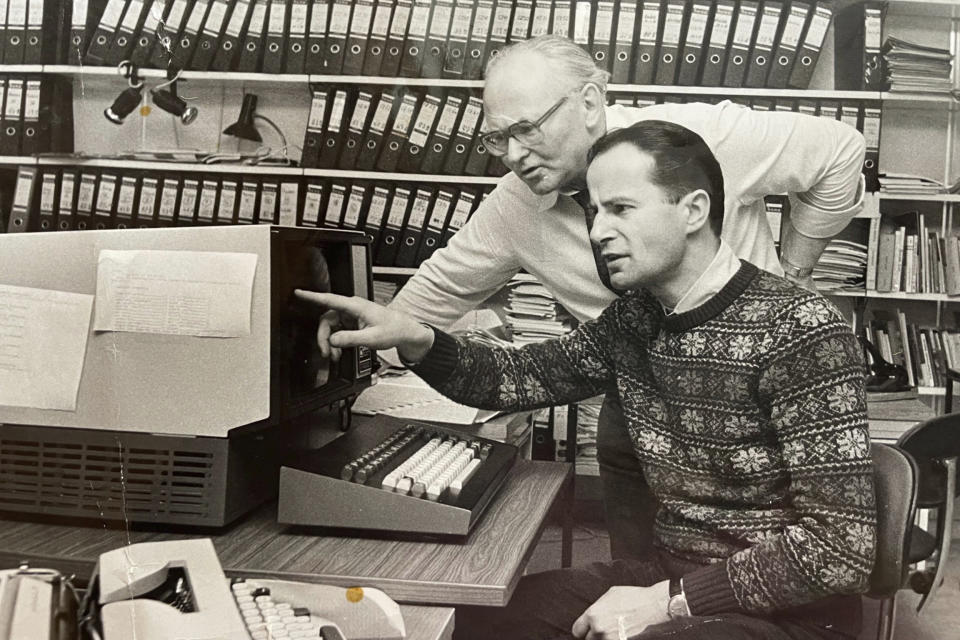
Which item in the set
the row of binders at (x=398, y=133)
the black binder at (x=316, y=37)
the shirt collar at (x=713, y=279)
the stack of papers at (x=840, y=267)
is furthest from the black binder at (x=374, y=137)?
the stack of papers at (x=840, y=267)

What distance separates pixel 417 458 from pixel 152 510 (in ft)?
1.11

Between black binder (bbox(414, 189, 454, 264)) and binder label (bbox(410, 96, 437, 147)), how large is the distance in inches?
3.2

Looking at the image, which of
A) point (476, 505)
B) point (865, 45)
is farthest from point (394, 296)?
point (865, 45)

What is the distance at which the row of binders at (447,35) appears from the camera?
1.10 metres

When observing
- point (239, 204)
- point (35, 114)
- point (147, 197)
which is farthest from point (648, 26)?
point (35, 114)

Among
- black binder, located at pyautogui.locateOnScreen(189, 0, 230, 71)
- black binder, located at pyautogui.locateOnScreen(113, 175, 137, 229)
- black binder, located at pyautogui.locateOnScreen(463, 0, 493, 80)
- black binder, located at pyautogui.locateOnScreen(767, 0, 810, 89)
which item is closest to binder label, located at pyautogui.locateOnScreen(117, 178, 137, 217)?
black binder, located at pyautogui.locateOnScreen(113, 175, 137, 229)

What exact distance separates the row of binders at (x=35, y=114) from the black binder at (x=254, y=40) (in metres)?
0.26

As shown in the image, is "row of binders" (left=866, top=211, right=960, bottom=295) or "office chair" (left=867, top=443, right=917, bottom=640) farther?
"row of binders" (left=866, top=211, right=960, bottom=295)

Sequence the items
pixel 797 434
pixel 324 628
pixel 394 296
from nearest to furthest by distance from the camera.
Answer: pixel 324 628, pixel 797 434, pixel 394 296

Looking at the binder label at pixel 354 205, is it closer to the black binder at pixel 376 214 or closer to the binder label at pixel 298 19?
the black binder at pixel 376 214

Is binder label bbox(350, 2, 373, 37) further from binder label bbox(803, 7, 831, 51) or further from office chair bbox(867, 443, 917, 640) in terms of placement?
office chair bbox(867, 443, 917, 640)

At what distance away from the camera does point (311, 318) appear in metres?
1.11

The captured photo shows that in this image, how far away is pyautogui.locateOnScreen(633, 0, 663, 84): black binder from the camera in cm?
111

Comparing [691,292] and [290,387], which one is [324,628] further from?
[691,292]
